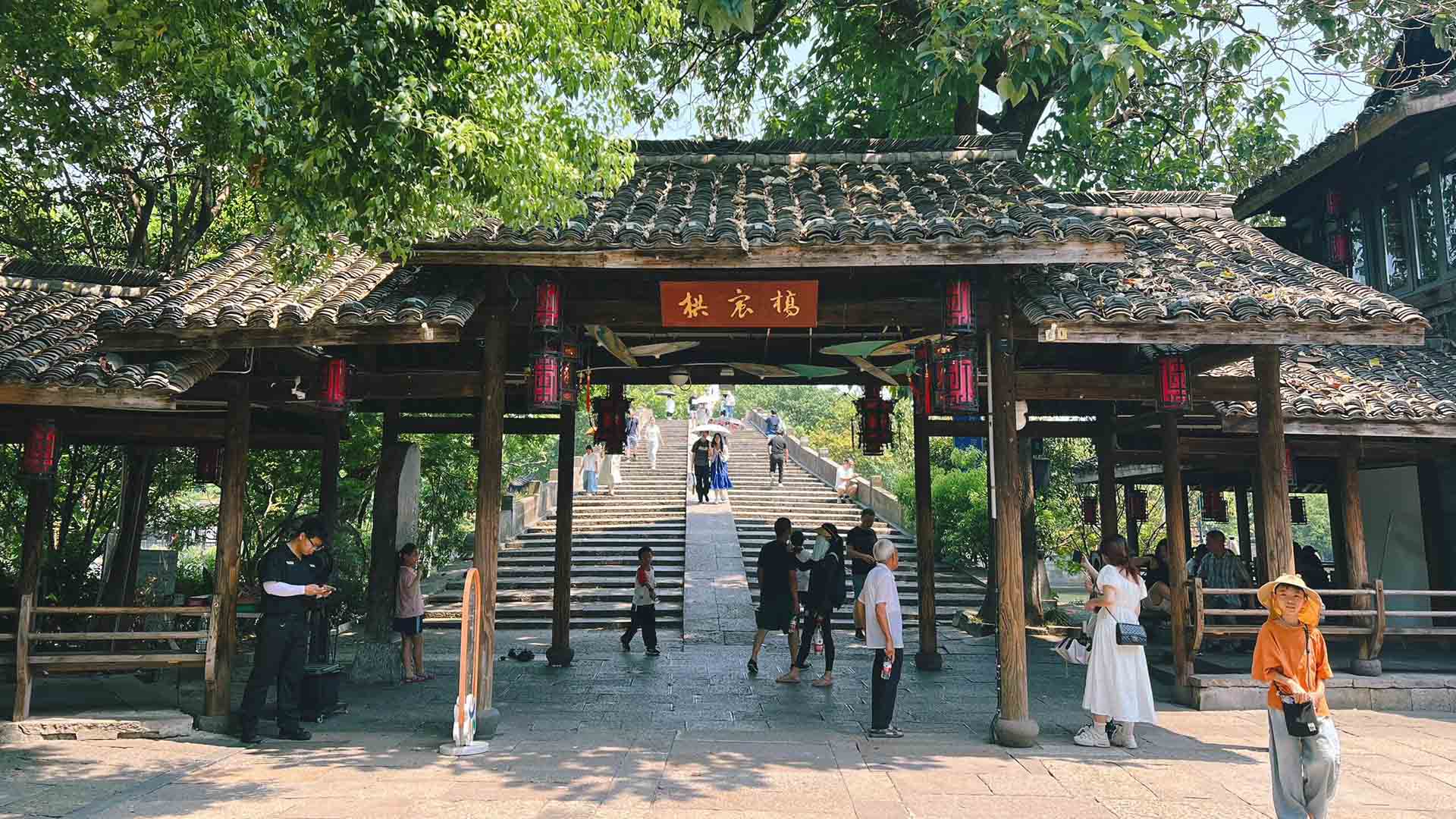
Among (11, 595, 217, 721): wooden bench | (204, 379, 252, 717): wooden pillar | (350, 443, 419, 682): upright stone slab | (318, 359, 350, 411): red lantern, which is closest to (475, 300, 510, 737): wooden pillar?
(318, 359, 350, 411): red lantern

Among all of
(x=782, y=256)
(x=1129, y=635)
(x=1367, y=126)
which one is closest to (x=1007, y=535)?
(x=1129, y=635)

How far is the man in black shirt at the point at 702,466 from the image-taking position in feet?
74.0

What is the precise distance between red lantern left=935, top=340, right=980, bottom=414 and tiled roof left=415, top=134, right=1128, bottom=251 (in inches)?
40.6

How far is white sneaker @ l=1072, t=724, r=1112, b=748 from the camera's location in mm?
7309

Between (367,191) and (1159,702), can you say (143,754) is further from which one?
(1159,702)

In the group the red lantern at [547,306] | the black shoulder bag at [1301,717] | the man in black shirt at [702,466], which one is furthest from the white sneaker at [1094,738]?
the man in black shirt at [702,466]

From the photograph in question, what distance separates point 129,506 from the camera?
11.2 metres

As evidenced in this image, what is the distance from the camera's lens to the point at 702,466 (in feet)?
74.4

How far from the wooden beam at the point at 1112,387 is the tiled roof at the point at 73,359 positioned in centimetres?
699

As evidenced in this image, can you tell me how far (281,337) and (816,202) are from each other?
4.65 meters

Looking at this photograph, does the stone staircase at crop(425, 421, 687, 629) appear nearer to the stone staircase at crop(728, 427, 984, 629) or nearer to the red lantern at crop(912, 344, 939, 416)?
the stone staircase at crop(728, 427, 984, 629)

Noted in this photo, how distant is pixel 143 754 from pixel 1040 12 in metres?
9.55

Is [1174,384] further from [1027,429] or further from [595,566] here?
[595,566]

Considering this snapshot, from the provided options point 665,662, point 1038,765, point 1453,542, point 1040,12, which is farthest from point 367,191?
point 1453,542
